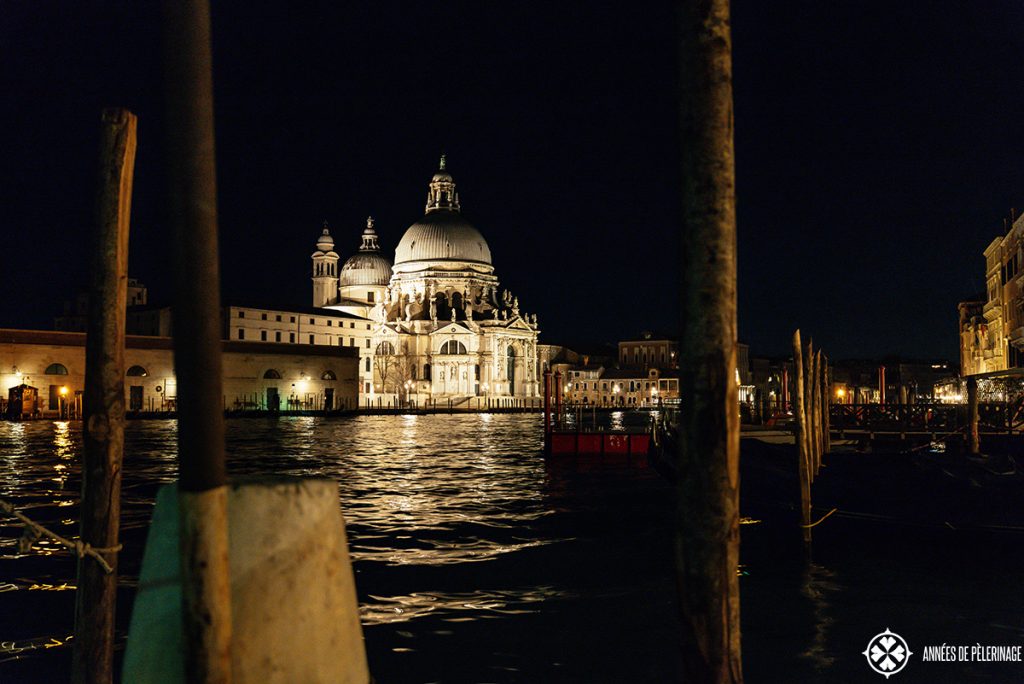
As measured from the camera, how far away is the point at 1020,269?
32375 mm

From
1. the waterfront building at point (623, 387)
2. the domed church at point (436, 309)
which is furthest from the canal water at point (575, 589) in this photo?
the waterfront building at point (623, 387)

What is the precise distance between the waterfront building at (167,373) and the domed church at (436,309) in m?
18.4

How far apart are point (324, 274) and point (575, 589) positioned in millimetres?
99382

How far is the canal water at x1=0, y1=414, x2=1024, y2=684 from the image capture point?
7488mm

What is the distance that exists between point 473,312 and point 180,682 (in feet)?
308

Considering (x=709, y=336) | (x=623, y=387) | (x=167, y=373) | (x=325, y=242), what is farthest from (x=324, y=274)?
(x=709, y=336)

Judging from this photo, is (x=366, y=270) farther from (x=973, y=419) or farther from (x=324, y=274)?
(x=973, y=419)

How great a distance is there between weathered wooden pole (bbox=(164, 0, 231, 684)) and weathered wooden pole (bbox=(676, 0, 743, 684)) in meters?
2.10

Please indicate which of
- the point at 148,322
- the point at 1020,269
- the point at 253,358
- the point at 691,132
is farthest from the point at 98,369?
the point at 148,322

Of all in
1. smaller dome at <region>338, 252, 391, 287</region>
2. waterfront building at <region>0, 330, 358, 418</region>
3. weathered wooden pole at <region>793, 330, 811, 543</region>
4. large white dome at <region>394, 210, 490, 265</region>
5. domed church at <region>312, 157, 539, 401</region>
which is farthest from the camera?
smaller dome at <region>338, 252, 391, 287</region>

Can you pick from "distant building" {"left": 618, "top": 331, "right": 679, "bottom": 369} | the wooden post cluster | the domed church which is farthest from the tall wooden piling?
"distant building" {"left": 618, "top": 331, "right": 679, "bottom": 369}

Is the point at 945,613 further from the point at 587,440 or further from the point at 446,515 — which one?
the point at 587,440

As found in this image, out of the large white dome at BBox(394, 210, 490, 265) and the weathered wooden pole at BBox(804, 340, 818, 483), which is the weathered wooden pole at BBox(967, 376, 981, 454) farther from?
the large white dome at BBox(394, 210, 490, 265)

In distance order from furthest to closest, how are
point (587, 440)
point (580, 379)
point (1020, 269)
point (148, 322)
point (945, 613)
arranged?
point (580, 379) < point (148, 322) < point (1020, 269) < point (587, 440) < point (945, 613)
